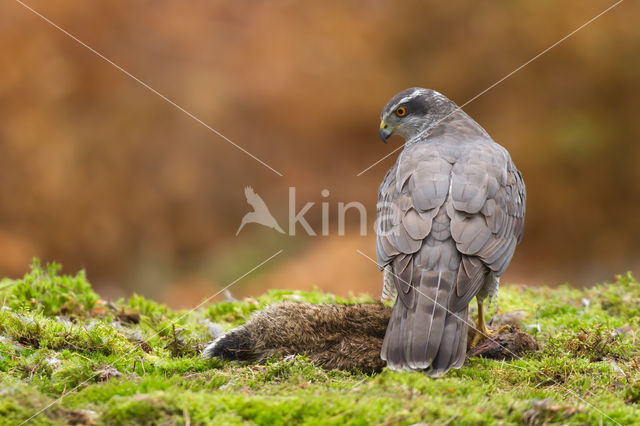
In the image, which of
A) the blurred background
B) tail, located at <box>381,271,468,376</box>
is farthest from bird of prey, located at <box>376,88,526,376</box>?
the blurred background

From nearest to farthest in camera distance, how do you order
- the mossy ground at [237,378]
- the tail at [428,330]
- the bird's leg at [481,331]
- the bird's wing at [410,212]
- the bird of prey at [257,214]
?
1. the mossy ground at [237,378]
2. the tail at [428,330]
3. the bird's wing at [410,212]
4. the bird's leg at [481,331]
5. the bird of prey at [257,214]

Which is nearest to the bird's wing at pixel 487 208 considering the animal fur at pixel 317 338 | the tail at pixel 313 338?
the animal fur at pixel 317 338

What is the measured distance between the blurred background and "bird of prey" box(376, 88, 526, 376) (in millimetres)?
8299

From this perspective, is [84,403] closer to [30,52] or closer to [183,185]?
[183,185]

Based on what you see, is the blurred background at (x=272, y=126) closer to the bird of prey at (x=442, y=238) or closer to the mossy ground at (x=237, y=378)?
the mossy ground at (x=237, y=378)

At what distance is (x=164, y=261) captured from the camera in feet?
46.8

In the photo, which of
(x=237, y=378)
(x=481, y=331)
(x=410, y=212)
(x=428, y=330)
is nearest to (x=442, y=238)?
(x=410, y=212)

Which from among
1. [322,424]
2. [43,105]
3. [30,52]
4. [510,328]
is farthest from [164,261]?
[322,424]

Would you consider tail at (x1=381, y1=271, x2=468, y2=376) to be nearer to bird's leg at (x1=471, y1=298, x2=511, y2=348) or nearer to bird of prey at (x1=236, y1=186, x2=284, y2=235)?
bird's leg at (x1=471, y1=298, x2=511, y2=348)

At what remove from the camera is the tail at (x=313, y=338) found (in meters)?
4.03

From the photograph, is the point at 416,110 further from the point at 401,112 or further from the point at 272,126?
the point at 272,126

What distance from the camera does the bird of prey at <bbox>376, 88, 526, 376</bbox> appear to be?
3.85 metres

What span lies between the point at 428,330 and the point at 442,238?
74 centimetres

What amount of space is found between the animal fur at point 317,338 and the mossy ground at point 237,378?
12 centimetres
